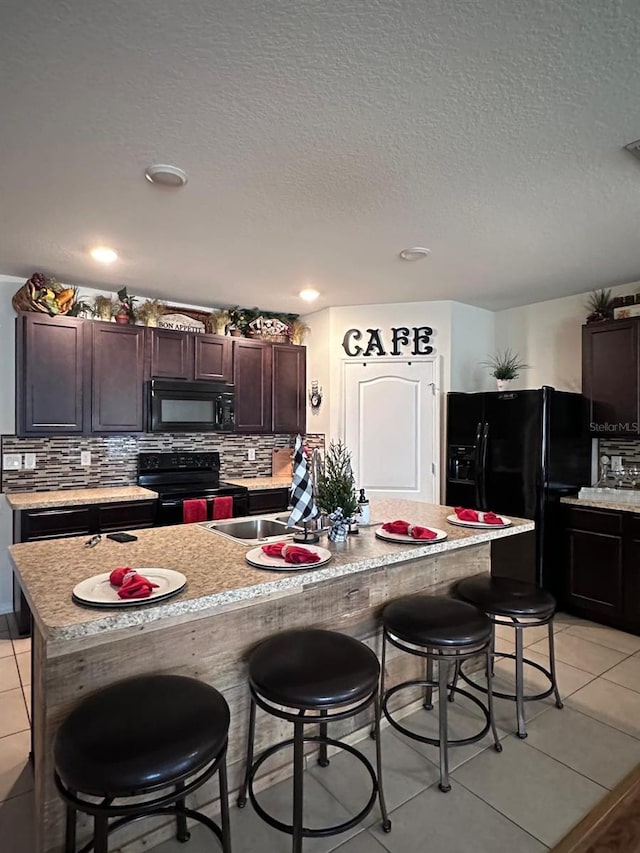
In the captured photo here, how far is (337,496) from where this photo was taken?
2.13 m

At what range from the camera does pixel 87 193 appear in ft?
7.82

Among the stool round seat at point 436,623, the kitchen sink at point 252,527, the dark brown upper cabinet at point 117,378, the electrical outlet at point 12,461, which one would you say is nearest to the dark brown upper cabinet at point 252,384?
the dark brown upper cabinet at point 117,378

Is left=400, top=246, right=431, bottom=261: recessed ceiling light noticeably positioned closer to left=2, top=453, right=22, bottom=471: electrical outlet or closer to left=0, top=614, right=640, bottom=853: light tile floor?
left=0, top=614, right=640, bottom=853: light tile floor

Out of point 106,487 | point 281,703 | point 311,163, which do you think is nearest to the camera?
point 281,703

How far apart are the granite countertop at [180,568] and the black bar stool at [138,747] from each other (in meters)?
0.21

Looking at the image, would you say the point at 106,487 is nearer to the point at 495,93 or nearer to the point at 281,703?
the point at 281,703

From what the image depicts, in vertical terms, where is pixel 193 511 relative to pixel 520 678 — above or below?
above

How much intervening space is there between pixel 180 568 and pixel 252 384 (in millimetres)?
3033

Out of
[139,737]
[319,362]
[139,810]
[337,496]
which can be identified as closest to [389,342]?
[319,362]

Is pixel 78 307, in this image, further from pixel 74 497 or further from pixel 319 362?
pixel 319 362

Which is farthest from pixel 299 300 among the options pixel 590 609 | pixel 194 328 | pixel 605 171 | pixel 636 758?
pixel 636 758

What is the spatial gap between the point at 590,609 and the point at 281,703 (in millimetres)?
2984

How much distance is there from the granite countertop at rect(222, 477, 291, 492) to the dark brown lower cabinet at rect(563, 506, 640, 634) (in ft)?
7.72

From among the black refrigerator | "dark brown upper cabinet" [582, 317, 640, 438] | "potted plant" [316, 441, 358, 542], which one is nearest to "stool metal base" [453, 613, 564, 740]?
"potted plant" [316, 441, 358, 542]
